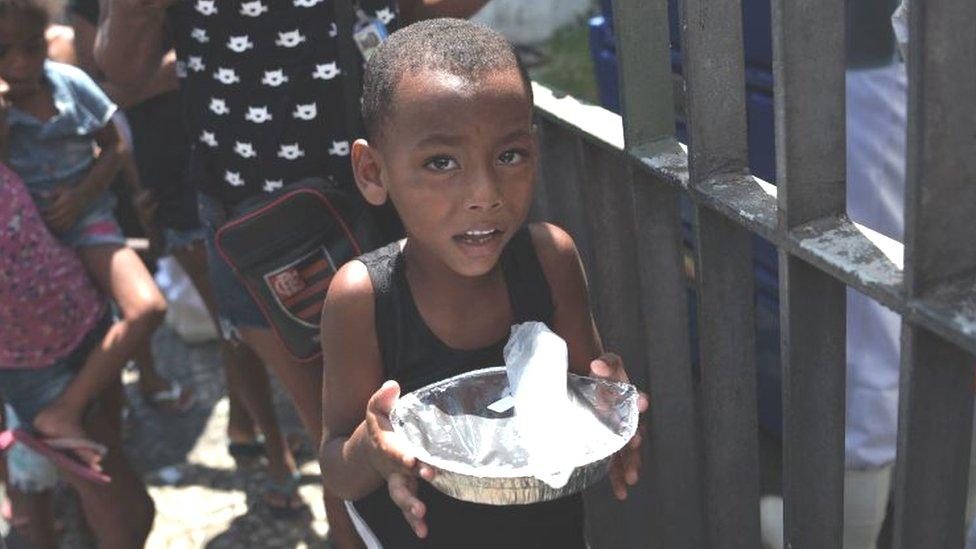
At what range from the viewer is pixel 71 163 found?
10.7 feet

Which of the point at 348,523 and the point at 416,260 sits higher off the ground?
the point at 416,260

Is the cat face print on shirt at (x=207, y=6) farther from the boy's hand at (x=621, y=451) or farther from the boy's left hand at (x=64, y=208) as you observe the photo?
the boy's hand at (x=621, y=451)

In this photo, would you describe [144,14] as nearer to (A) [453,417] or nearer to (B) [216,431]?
(A) [453,417]

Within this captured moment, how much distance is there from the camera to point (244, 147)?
8.54 ft

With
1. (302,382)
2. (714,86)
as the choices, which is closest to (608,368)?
(714,86)

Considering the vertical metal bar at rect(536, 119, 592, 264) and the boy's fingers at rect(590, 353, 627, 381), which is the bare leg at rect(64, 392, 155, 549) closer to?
the vertical metal bar at rect(536, 119, 592, 264)

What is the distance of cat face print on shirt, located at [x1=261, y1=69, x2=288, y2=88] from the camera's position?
253 cm

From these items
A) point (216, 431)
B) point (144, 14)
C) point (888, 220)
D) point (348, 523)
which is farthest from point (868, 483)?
point (216, 431)

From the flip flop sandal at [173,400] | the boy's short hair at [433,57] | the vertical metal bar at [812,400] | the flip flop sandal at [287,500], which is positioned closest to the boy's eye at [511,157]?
the boy's short hair at [433,57]

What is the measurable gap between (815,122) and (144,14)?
1.57m

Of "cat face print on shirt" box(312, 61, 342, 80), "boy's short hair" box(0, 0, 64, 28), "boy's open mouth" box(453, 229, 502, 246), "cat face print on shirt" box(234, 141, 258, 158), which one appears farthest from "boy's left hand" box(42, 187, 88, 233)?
"boy's open mouth" box(453, 229, 502, 246)

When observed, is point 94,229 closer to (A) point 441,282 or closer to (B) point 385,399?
(A) point 441,282

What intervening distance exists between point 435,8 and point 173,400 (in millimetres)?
2377

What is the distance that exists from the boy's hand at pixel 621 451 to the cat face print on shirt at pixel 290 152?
1.04m
